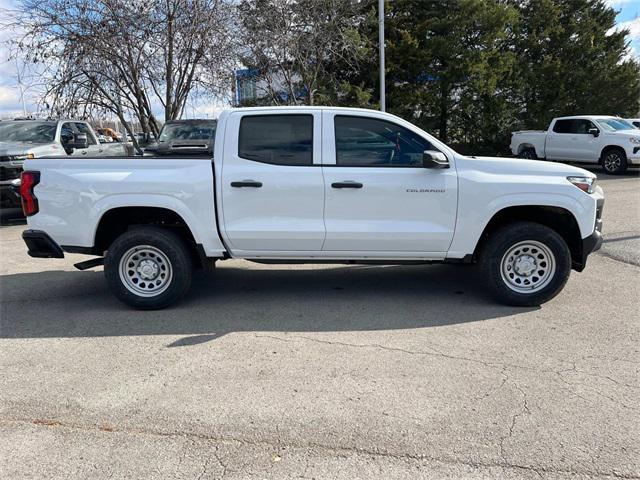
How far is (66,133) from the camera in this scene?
39.6 feet

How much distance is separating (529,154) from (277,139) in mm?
16737

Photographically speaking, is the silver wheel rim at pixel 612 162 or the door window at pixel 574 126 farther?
the door window at pixel 574 126

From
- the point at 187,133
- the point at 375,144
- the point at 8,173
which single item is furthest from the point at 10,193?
the point at 375,144

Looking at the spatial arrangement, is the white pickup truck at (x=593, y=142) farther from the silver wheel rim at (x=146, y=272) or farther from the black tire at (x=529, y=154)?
the silver wheel rim at (x=146, y=272)

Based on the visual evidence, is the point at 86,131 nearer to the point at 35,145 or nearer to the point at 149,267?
the point at 35,145

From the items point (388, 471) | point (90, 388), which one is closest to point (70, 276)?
point (90, 388)

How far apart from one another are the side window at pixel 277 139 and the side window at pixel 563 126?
1533cm

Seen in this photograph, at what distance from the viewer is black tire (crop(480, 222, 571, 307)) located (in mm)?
5137

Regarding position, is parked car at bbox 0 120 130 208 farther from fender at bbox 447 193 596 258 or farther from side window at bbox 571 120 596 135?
side window at bbox 571 120 596 135

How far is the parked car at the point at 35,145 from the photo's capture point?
34.8 ft

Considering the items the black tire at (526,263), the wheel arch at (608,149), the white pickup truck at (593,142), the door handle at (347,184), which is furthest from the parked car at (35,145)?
the wheel arch at (608,149)

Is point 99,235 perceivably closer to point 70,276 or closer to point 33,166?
point 33,166

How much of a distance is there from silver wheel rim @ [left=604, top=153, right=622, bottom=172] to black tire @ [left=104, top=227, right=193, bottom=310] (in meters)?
15.8

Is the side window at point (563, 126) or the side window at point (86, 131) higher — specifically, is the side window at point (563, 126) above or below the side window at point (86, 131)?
above
